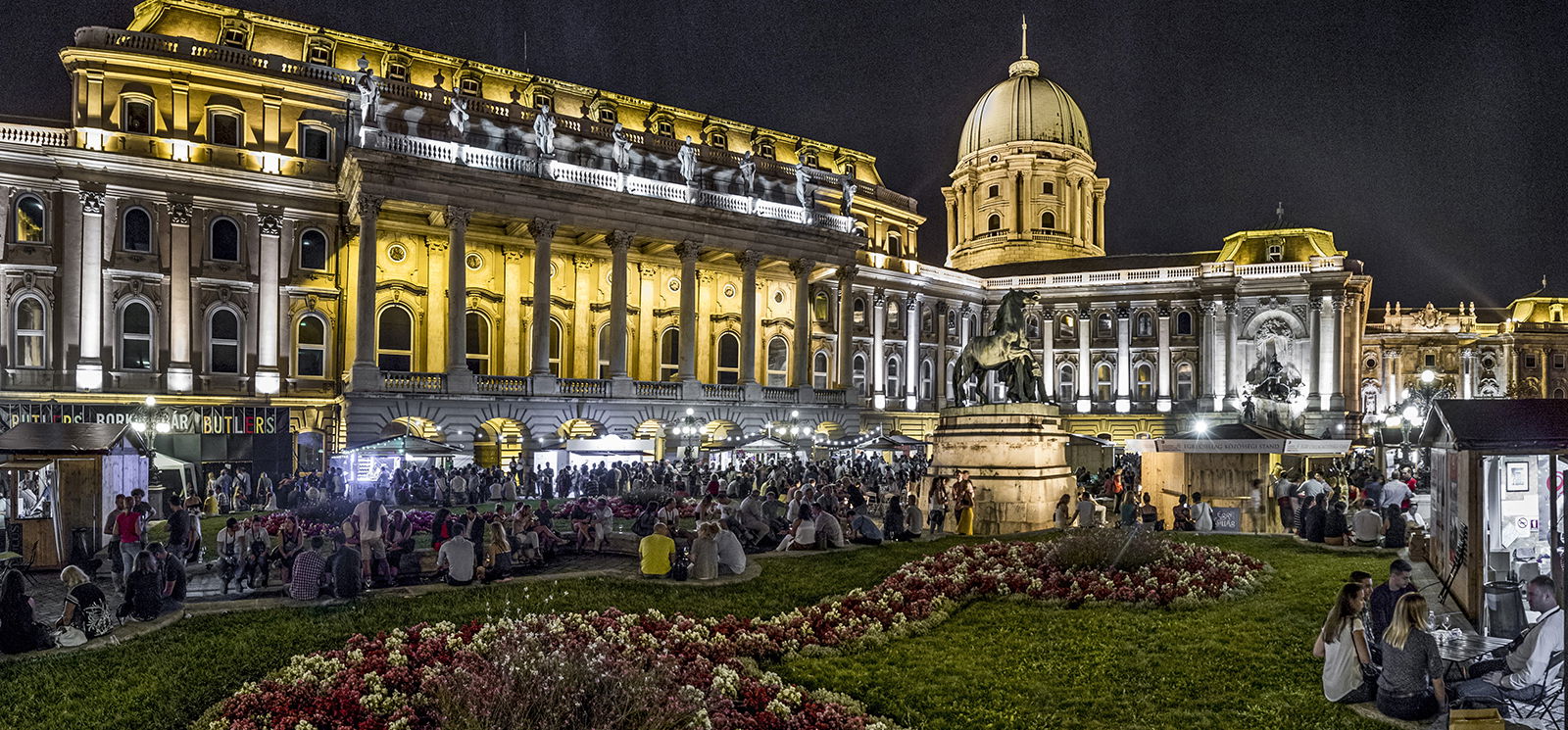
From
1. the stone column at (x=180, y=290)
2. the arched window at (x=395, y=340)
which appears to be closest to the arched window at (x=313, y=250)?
the arched window at (x=395, y=340)

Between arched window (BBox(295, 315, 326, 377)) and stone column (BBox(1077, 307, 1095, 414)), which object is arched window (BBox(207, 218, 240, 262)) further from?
stone column (BBox(1077, 307, 1095, 414))

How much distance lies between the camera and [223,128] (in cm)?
4178

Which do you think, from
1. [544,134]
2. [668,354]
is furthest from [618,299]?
[544,134]

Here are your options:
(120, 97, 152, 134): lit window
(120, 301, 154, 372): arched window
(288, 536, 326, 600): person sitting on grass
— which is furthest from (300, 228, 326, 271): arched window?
(288, 536, 326, 600): person sitting on grass

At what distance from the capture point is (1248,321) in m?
67.8

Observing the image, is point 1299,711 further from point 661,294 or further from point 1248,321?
point 1248,321

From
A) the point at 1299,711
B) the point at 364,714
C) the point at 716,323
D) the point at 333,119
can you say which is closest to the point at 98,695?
the point at 364,714

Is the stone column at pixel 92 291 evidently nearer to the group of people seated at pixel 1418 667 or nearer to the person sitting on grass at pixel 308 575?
the person sitting on grass at pixel 308 575

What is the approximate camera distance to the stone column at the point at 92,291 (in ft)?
123

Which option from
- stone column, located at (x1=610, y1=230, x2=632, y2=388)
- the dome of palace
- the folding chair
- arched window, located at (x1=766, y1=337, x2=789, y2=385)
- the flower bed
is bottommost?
the flower bed

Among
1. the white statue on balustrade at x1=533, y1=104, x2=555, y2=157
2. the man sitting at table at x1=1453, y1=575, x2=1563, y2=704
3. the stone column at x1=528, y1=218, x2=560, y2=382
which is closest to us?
the man sitting at table at x1=1453, y1=575, x2=1563, y2=704

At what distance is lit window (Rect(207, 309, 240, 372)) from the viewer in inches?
1609

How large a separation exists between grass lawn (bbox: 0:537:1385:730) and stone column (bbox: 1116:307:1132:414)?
2215 inches

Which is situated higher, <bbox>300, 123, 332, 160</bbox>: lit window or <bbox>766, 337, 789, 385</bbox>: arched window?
<bbox>300, 123, 332, 160</bbox>: lit window
